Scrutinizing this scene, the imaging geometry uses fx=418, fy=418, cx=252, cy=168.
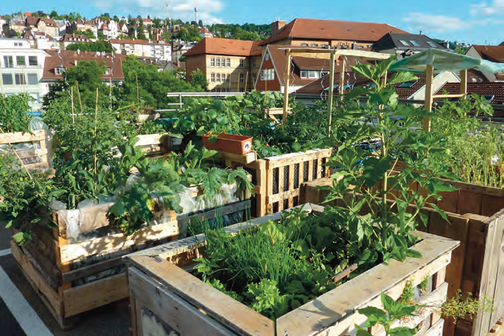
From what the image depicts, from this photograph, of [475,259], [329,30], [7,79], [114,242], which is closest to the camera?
[475,259]

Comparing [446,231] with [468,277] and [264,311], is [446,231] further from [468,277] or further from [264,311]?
[264,311]

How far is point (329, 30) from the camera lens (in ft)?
225

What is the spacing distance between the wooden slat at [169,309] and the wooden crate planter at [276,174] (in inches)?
101

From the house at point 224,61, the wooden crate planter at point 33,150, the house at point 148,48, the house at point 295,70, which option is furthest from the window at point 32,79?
the house at point 148,48

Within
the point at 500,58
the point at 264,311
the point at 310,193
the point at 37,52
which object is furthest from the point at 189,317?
the point at 37,52

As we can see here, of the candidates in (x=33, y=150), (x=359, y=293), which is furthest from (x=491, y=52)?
(x=359, y=293)

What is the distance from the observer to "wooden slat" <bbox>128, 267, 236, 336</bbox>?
1818mm

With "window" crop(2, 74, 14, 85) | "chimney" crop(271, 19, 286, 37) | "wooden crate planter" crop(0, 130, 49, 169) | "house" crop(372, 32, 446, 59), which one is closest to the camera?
"wooden crate planter" crop(0, 130, 49, 169)

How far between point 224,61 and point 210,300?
→ 69086 mm

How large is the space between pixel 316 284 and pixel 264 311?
349 mm

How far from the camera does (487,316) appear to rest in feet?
9.84

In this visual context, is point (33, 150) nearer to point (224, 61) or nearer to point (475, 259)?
point (475, 259)

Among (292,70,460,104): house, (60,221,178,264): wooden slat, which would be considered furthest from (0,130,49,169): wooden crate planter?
(292,70,460,104): house

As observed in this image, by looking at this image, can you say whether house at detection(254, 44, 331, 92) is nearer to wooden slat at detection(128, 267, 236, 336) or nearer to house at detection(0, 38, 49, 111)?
house at detection(0, 38, 49, 111)
